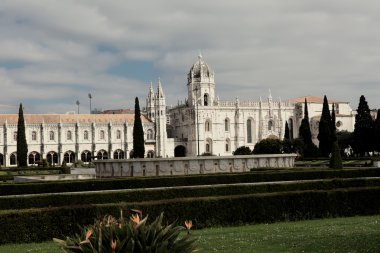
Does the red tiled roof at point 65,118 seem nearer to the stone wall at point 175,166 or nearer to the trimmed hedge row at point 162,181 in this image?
the stone wall at point 175,166

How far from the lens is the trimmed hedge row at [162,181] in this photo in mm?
18031

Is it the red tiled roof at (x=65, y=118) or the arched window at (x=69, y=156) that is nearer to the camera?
the red tiled roof at (x=65, y=118)

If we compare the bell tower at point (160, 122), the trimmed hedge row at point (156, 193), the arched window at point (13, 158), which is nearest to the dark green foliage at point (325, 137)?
the bell tower at point (160, 122)

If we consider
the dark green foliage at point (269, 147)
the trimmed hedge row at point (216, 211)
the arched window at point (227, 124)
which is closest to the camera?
the trimmed hedge row at point (216, 211)

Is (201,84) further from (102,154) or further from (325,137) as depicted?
(325,137)

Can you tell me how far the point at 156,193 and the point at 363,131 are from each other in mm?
46638

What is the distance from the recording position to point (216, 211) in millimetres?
13422

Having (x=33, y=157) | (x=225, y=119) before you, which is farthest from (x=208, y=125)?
(x=33, y=157)

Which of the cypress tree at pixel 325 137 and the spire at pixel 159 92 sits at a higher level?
the spire at pixel 159 92

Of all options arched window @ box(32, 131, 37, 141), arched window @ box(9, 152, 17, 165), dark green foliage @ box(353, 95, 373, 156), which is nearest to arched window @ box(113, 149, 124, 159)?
arched window @ box(32, 131, 37, 141)

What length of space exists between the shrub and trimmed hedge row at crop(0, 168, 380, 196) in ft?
43.4

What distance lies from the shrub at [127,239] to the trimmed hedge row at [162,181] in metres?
13.2

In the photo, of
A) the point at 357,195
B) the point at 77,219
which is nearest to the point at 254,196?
the point at 357,195

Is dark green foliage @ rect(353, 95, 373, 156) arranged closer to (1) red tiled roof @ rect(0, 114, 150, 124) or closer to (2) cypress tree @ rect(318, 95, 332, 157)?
(2) cypress tree @ rect(318, 95, 332, 157)
